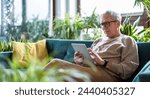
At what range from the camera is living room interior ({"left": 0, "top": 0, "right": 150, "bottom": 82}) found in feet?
11.7

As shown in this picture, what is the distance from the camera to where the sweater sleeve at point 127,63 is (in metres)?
2.57

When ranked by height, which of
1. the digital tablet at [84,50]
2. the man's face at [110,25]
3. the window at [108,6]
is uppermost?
the window at [108,6]

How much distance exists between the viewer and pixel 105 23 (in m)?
2.88

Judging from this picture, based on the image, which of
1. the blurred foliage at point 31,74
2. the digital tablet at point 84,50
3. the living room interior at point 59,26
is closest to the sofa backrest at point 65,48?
the living room interior at point 59,26

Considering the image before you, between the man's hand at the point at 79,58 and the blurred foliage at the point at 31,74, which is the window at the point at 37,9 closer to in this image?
the man's hand at the point at 79,58

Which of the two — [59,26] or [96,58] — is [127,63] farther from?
[59,26]

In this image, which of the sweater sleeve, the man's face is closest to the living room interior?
the sweater sleeve

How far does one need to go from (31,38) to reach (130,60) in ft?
9.47

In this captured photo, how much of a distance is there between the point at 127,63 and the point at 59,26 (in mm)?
2079

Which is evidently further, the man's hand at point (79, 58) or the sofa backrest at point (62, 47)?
the sofa backrest at point (62, 47)

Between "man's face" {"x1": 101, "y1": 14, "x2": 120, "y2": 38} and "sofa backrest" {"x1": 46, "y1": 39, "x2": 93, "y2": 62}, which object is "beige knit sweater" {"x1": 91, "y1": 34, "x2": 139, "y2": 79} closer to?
"man's face" {"x1": 101, "y1": 14, "x2": 120, "y2": 38}

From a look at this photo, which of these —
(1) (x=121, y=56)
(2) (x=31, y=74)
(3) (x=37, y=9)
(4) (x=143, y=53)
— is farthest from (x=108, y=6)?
(2) (x=31, y=74)

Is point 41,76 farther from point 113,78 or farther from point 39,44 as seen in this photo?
point 39,44

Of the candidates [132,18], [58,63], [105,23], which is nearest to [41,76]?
[58,63]
